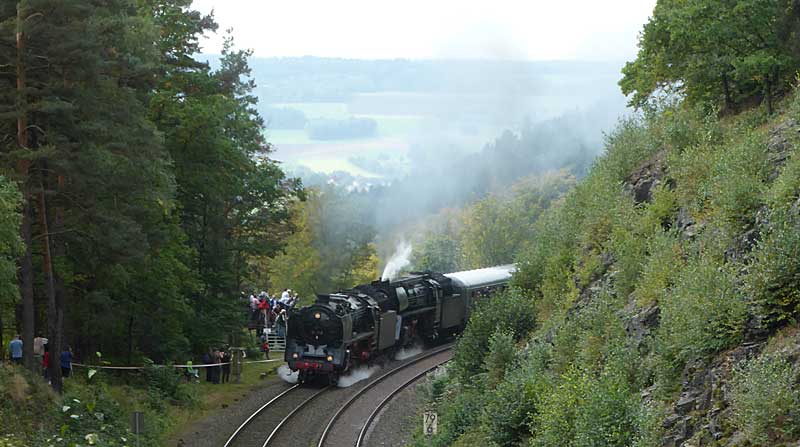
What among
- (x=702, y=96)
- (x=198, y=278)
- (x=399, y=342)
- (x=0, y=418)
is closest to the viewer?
(x=0, y=418)

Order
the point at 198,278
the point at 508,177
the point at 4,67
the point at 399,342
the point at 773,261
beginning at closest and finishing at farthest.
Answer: the point at 773,261 → the point at 4,67 → the point at 198,278 → the point at 399,342 → the point at 508,177

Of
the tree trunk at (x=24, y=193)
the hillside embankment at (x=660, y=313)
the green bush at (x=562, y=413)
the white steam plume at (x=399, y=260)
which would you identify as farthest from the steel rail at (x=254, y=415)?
the white steam plume at (x=399, y=260)

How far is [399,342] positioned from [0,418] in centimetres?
2074

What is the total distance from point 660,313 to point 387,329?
67.3 ft

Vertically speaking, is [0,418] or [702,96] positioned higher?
[702,96]

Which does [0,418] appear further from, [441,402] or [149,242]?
[441,402]

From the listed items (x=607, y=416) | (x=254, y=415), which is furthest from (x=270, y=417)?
(x=607, y=416)

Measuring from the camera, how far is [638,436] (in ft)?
53.8

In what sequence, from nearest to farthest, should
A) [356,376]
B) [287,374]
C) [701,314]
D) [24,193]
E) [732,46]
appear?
[701,314] < [24,193] < [732,46] < [356,376] < [287,374]

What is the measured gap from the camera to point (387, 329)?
38094 millimetres

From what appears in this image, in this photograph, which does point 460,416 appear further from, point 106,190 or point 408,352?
point 408,352

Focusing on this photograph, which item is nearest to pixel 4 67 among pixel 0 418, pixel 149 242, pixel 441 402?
pixel 149 242

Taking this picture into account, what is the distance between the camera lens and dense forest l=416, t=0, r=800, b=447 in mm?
15734

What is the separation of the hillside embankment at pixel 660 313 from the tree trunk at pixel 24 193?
11.4 metres
